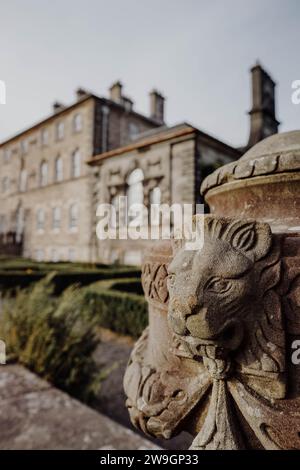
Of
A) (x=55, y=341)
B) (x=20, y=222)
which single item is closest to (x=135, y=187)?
(x=55, y=341)

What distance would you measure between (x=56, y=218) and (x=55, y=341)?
19.2 m

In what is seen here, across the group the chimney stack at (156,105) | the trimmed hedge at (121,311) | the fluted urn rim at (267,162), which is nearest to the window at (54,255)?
the chimney stack at (156,105)

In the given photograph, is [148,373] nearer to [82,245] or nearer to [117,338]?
[117,338]

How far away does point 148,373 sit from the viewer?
153 cm

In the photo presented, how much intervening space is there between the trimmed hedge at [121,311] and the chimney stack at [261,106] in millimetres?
11742

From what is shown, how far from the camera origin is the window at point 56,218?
70.9 ft

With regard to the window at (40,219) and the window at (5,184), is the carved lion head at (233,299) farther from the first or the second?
the window at (5,184)

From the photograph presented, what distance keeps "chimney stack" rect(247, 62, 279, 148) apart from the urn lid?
1511cm

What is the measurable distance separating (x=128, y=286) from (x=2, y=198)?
80.3 feet

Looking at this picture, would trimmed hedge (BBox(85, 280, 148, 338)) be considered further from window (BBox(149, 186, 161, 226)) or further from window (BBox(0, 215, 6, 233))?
window (BBox(0, 215, 6, 233))

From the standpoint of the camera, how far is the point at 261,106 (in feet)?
51.4

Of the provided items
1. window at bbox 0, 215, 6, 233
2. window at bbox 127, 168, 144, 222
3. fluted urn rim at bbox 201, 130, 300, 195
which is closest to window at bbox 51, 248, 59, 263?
window at bbox 127, 168, 144, 222

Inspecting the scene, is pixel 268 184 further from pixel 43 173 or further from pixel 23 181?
pixel 23 181
